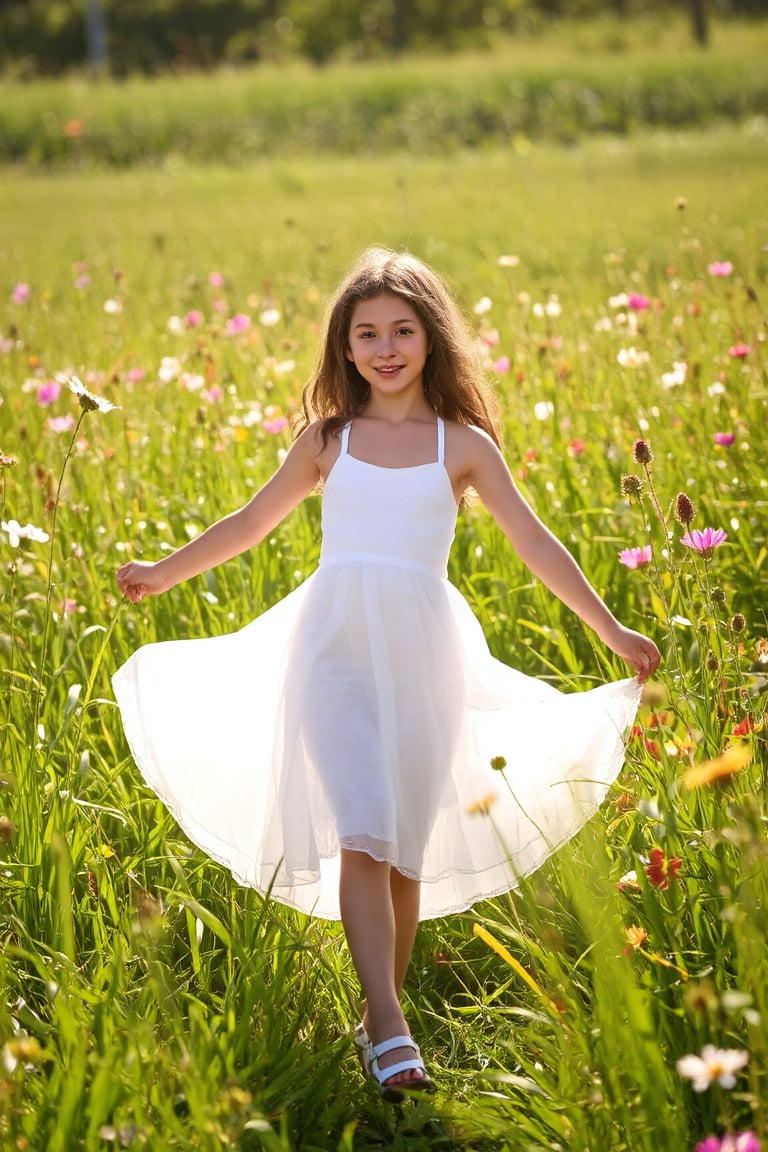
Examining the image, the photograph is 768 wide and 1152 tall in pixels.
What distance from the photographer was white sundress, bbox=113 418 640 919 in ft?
6.84

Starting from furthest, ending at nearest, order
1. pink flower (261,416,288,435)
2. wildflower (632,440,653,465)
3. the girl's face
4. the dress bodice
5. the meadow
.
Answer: pink flower (261,416,288,435) → the girl's face → the dress bodice → wildflower (632,440,653,465) → the meadow

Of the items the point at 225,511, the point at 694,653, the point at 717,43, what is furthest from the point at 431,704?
the point at 717,43

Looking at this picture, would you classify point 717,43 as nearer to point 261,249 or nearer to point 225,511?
point 261,249

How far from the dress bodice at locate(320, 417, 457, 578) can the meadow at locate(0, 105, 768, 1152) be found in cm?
33

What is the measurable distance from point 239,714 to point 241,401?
7.47 feet

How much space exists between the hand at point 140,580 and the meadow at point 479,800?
13 centimetres

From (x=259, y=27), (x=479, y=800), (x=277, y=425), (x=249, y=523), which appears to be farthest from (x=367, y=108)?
(x=479, y=800)

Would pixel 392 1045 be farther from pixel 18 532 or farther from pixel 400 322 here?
pixel 400 322

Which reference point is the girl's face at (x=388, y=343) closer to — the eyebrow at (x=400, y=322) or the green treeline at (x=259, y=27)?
the eyebrow at (x=400, y=322)

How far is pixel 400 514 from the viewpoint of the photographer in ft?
7.50

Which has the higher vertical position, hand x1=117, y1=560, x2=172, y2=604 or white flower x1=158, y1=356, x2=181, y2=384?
white flower x1=158, y1=356, x2=181, y2=384

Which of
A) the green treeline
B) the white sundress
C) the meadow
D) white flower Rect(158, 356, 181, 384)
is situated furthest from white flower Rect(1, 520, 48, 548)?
the green treeline

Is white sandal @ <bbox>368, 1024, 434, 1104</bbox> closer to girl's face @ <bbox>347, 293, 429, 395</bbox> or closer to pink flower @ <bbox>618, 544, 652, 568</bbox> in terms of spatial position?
pink flower @ <bbox>618, 544, 652, 568</bbox>

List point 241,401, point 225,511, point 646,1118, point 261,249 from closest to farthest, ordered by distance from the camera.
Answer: point 646,1118
point 225,511
point 241,401
point 261,249
